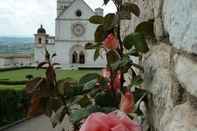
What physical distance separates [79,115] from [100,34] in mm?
312

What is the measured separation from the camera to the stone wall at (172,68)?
3.33 ft

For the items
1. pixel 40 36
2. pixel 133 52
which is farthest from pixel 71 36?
pixel 133 52

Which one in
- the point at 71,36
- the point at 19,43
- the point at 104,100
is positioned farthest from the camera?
the point at 71,36

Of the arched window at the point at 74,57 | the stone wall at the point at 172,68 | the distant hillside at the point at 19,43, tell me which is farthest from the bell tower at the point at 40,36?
the stone wall at the point at 172,68

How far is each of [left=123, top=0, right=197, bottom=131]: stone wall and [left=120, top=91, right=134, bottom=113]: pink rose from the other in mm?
46

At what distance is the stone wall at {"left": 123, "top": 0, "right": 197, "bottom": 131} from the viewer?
3.33 ft

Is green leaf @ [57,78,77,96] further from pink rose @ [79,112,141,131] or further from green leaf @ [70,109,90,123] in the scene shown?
pink rose @ [79,112,141,131]

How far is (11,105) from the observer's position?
1441 cm

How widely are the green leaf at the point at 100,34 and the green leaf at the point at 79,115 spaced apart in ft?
0.89

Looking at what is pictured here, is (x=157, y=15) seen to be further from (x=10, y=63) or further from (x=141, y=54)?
(x=10, y=63)

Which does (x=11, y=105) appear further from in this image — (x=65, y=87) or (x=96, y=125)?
(x=96, y=125)

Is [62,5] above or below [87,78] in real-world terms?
above

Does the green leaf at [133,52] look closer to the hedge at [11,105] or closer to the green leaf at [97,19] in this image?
the green leaf at [97,19]

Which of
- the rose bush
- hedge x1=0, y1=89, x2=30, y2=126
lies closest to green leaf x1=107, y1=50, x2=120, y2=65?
the rose bush
